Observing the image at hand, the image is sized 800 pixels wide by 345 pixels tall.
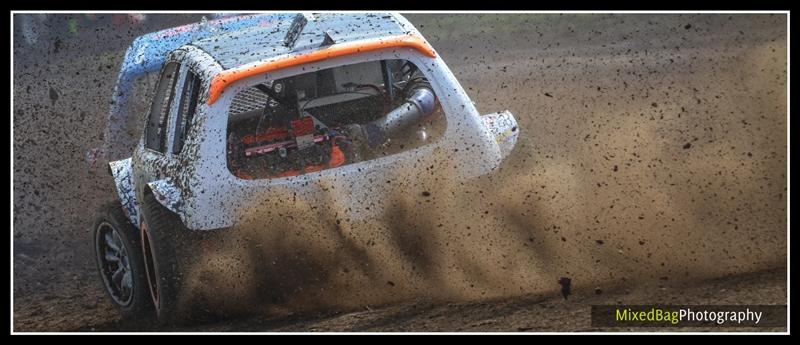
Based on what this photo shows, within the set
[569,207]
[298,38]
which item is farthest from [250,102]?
[569,207]

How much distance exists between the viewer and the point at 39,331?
27.5 ft

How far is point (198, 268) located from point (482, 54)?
11.7 meters

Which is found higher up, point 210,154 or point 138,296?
point 210,154

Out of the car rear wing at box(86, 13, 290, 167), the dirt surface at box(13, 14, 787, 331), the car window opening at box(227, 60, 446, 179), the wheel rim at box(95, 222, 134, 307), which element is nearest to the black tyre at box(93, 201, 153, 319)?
the wheel rim at box(95, 222, 134, 307)

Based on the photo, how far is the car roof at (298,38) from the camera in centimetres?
738

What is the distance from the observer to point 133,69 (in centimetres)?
1043

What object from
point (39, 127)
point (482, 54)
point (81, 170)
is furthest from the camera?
point (482, 54)

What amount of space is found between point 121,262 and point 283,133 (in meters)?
1.45

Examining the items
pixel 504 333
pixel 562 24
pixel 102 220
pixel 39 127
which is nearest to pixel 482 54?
pixel 562 24

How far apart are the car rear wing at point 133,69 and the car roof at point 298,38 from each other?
206 cm

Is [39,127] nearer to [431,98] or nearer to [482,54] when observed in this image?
[482,54]

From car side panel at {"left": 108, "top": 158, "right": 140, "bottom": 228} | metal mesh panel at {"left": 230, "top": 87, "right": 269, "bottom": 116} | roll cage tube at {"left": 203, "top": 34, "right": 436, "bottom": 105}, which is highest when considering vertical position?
metal mesh panel at {"left": 230, "top": 87, "right": 269, "bottom": 116}

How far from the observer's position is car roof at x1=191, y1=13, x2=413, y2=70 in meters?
7.38

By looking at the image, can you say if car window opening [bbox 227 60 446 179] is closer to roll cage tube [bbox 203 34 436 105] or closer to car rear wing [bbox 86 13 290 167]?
roll cage tube [bbox 203 34 436 105]
